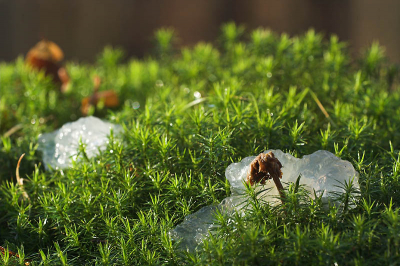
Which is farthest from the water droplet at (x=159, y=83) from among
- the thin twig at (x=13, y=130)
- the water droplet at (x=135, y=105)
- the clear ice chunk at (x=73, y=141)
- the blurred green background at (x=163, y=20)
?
the blurred green background at (x=163, y=20)

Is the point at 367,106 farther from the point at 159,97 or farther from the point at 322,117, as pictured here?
the point at 159,97

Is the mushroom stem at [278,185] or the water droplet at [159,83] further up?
the mushroom stem at [278,185]

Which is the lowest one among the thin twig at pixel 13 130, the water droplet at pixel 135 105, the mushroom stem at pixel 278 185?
the thin twig at pixel 13 130

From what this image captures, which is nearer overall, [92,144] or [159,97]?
[92,144]

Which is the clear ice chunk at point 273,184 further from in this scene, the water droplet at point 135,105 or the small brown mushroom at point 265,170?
the water droplet at point 135,105

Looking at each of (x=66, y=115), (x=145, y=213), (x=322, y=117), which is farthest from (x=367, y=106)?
(x=66, y=115)

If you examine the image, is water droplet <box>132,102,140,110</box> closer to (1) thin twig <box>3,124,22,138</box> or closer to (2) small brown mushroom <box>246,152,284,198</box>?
(1) thin twig <box>3,124,22,138</box>

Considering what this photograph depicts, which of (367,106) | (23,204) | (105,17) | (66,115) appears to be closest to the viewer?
(23,204)
